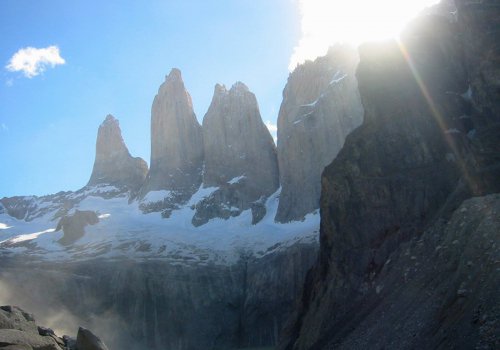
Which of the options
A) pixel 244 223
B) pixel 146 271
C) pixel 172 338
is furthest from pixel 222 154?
pixel 172 338

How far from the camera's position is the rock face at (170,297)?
95688 mm

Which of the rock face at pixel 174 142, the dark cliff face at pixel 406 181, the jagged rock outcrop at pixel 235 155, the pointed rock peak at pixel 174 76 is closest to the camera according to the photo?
the dark cliff face at pixel 406 181

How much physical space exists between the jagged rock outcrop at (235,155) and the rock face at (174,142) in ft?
23.1

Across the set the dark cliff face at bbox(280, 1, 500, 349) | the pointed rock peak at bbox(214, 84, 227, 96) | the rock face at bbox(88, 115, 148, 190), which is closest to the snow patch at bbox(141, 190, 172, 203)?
the rock face at bbox(88, 115, 148, 190)

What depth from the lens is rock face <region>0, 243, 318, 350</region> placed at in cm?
9569

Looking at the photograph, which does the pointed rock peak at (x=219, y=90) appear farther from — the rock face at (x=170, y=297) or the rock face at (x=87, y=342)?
the rock face at (x=87, y=342)

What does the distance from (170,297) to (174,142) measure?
67516mm

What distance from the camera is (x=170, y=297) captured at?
336 feet

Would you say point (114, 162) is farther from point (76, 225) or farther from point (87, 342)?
point (87, 342)

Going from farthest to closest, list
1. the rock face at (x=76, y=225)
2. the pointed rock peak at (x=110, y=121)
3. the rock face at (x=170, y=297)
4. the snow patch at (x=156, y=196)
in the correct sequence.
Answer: the pointed rock peak at (x=110, y=121) < the snow patch at (x=156, y=196) < the rock face at (x=76, y=225) < the rock face at (x=170, y=297)

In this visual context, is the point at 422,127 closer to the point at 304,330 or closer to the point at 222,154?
the point at 304,330

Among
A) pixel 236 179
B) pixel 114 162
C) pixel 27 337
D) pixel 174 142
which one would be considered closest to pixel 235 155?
pixel 236 179

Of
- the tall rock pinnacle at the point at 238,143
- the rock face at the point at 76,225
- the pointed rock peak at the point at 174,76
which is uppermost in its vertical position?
the pointed rock peak at the point at 174,76

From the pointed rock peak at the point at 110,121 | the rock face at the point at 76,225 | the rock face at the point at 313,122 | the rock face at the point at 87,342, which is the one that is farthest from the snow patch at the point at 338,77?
the rock face at the point at 87,342
